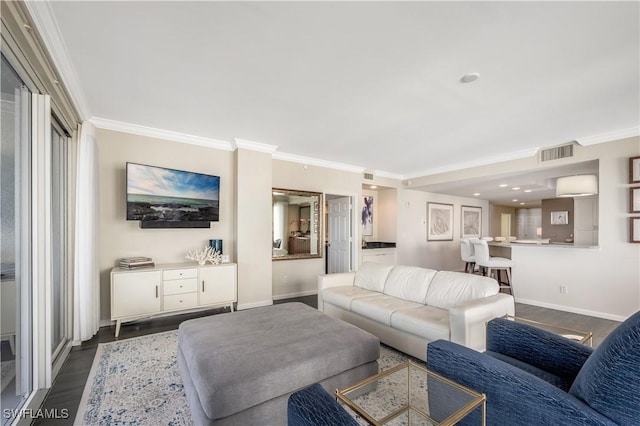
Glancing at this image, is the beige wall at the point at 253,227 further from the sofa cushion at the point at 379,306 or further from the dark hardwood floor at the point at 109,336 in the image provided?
Result: the sofa cushion at the point at 379,306

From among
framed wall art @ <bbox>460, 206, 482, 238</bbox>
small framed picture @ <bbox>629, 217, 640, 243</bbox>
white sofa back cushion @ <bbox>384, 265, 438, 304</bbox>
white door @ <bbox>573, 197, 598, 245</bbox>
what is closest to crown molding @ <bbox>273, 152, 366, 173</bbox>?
white sofa back cushion @ <bbox>384, 265, 438, 304</bbox>

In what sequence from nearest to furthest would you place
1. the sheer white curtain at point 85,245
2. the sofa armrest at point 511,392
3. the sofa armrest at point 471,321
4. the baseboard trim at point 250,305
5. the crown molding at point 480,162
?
1. the sofa armrest at point 511,392
2. the sofa armrest at point 471,321
3. the sheer white curtain at point 85,245
4. the baseboard trim at point 250,305
5. the crown molding at point 480,162

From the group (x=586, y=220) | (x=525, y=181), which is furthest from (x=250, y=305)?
(x=586, y=220)

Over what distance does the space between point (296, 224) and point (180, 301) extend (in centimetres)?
242

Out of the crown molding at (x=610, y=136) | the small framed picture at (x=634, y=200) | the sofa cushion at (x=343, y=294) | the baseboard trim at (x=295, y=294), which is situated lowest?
the baseboard trim at (x=295, y=294)

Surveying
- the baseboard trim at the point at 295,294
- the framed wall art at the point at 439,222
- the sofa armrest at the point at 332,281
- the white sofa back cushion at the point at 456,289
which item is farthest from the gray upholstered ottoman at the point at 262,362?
the framed wall art at the point at 439,222

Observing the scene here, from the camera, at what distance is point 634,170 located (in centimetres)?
362

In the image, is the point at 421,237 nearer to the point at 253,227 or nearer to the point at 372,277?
the point at 372,277

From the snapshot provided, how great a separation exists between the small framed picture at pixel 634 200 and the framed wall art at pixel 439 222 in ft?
13.1

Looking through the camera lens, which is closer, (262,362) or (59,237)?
(262,362)

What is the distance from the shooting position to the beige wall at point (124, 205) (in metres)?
3.55

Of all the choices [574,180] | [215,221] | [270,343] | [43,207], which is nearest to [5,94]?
[43,207]

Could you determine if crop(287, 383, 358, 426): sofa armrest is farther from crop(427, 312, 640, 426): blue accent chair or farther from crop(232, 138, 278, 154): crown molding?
crop(232, 138, 278, 154): crown molding

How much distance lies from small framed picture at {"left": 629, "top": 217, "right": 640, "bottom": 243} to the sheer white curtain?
6598 millimetres
